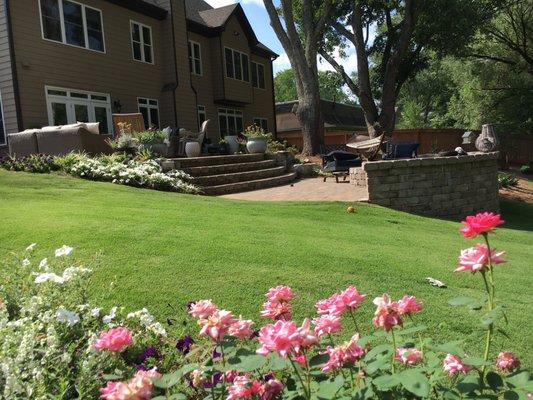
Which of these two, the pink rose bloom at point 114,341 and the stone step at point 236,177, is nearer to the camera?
the pink rose bloom at point 114,341

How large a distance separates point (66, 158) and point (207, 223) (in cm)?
591

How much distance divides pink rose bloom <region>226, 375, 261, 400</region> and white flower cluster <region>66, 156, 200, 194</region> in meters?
8.82

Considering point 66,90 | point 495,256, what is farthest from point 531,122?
point 495,256

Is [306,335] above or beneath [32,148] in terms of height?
beneath

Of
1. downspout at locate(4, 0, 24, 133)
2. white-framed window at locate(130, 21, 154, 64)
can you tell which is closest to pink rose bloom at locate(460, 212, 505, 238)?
downspout at locate(4, 0, 24, 133)

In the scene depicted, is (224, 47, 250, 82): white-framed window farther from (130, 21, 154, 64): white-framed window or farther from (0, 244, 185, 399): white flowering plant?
(0, 244, 185, 399): white flowering plant

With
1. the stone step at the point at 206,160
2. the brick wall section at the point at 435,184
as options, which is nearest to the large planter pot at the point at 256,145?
the stone step at the point at 206,160

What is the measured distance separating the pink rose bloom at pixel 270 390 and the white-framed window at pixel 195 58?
20264mm

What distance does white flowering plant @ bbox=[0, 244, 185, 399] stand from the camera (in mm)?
1809

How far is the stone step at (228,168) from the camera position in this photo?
12.0m

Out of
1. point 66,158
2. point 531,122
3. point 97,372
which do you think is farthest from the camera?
point 531,122

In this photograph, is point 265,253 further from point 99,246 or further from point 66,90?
point 66,90

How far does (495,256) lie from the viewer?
1.56 meters

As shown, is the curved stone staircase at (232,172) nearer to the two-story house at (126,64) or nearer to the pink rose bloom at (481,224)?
the two-story house at (126,64)
